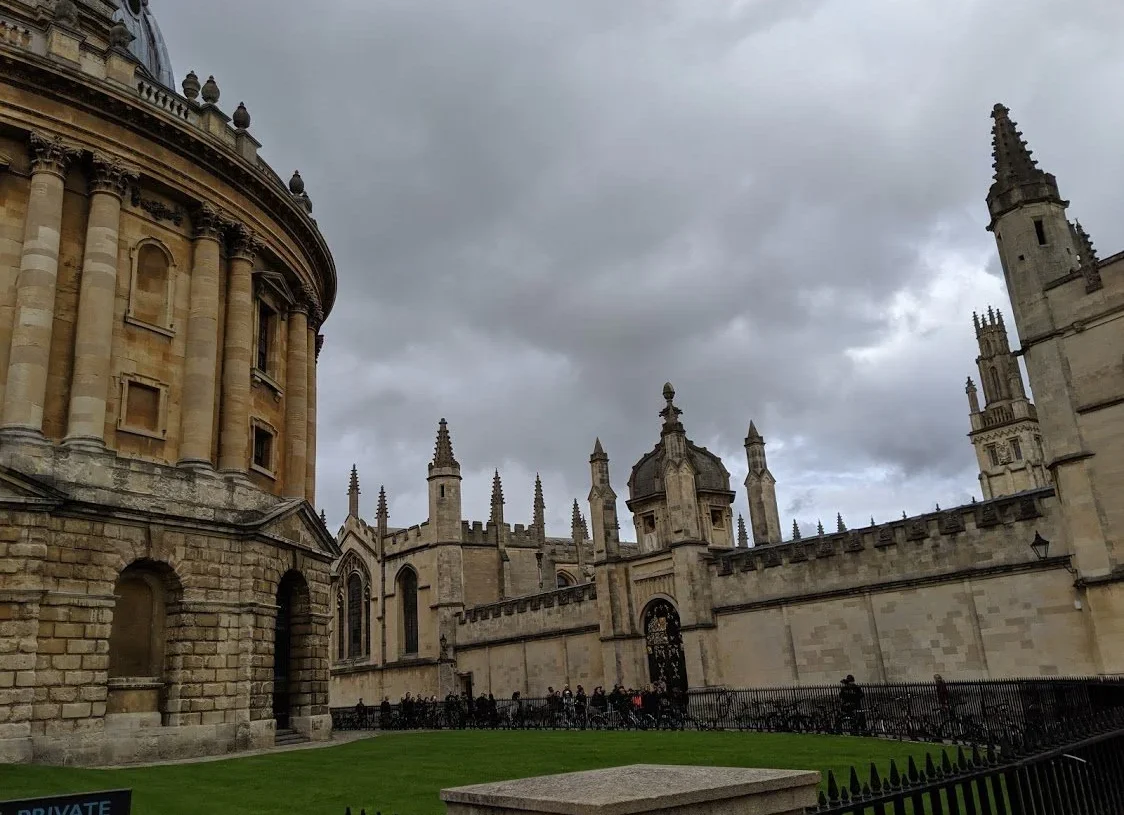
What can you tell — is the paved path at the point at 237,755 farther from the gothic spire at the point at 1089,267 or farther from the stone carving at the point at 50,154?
the gothic spire at the point at 1089,267

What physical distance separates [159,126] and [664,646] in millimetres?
23352

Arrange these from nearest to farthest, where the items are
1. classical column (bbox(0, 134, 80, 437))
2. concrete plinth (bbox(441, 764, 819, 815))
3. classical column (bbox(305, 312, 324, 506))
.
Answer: concrete plinth (bbox(441, 764, 819, 815))
classical column (bbox(0, 134, 80, 437))
classical column (bbox(305, 312, 324, 506))

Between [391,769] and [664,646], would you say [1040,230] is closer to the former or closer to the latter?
[664,646]

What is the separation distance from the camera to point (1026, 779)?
5.62 metres

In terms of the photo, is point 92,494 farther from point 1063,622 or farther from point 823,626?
point 1063,622

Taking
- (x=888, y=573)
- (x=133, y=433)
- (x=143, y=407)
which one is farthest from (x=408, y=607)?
(x=888, y=573)

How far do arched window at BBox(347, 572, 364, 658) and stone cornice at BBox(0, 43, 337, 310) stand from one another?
31.4 metres

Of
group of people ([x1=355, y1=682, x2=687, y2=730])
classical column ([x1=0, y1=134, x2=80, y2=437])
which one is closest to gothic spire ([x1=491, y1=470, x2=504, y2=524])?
group of people ([x1=355, y1=682, x2=687, y2=730])

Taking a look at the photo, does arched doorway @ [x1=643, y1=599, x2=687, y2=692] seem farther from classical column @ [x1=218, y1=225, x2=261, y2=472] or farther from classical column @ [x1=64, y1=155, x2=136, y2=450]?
classical column @ [x1=64, y1=155, x2=136, y2=450]

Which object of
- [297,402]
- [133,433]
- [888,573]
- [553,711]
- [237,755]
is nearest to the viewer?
[237,755]

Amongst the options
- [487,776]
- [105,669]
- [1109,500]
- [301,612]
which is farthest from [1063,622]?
[105,669]

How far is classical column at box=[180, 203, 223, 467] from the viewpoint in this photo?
21484 mm

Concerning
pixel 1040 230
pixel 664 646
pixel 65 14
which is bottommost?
pixel 664 646

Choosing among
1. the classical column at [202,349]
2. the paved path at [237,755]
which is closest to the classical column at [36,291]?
the classical column at [202,349]
